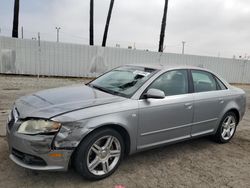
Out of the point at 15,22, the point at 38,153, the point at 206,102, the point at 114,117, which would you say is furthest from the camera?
the point at 15,22

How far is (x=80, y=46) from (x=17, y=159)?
12.3 meters

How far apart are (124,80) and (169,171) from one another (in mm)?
1542

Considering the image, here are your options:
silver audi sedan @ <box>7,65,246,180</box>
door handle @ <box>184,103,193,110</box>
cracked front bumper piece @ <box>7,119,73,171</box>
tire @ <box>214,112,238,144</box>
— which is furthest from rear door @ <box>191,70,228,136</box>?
cracked front bumper piece @ <box>7,119,73,171</box>

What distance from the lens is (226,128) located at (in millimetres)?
4523

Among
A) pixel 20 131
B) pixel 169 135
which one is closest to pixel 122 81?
pixel 169 135

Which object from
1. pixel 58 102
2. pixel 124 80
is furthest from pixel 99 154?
pixel 124 80

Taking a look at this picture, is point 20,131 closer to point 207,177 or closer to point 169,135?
point 169,135

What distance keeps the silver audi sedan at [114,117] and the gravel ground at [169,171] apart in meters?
0.26

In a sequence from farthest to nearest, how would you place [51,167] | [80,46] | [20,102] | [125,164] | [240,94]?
[80,46], [240,94], [125,164], [20,102], [51,167]

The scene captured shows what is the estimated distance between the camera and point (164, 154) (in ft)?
12.5

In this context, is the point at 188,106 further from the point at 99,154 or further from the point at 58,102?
the point at 58,102

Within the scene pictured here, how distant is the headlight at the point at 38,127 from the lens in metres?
2.57

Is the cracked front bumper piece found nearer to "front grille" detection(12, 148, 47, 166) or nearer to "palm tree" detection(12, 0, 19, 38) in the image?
"front grille" detection(12, 148, 47, 166)

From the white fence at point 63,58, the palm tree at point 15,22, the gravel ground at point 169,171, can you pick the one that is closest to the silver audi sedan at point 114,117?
the gravel ground at point 169,171
